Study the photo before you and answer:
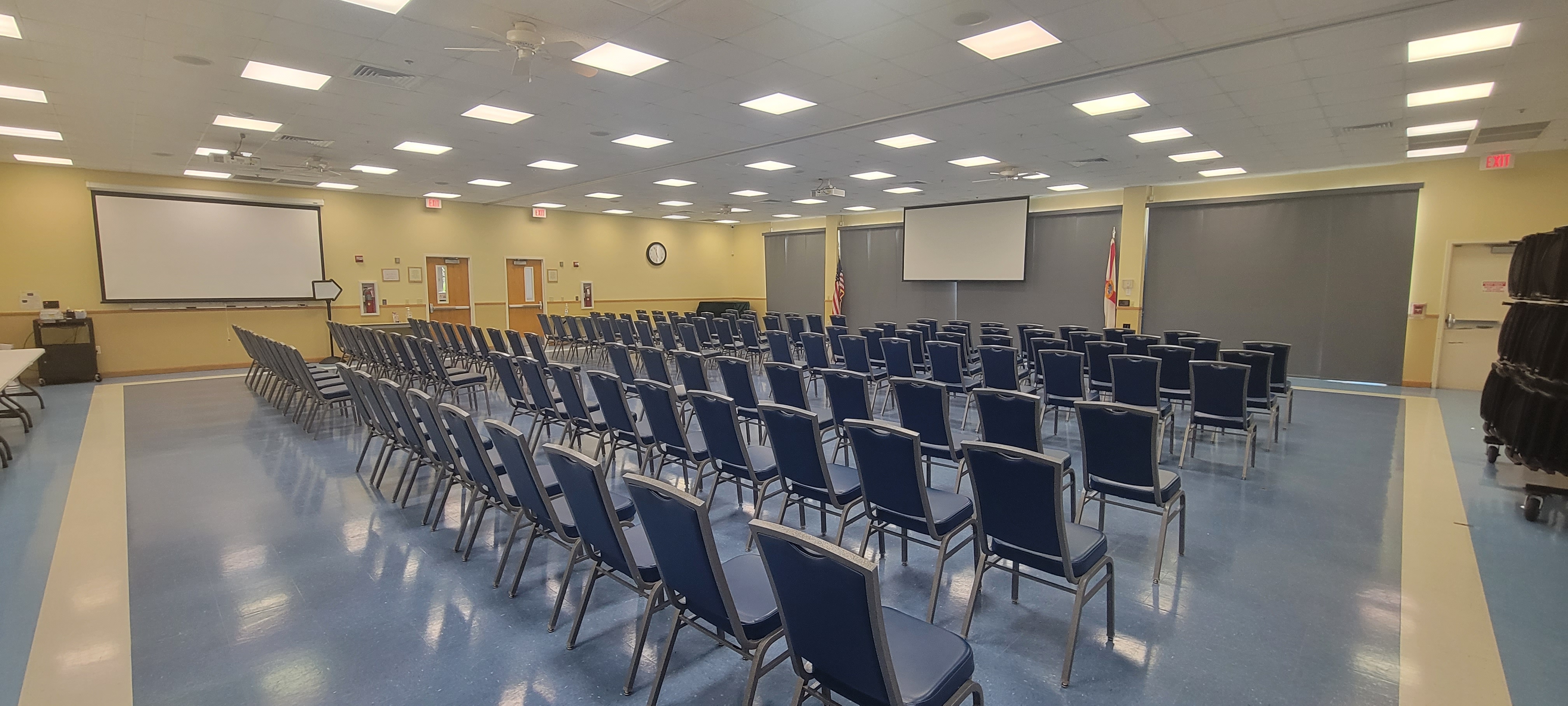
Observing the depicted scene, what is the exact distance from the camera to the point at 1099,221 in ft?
43.4

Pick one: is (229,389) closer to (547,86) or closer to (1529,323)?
(547,86)

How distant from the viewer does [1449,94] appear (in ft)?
19.7

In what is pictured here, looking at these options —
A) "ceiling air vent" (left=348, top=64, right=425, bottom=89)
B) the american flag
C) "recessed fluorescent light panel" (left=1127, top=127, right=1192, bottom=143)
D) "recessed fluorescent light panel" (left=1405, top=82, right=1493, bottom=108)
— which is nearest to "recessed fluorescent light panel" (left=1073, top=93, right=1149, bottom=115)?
"recessed fluorescent light panel" (left=1127, top=127, right=1192, bottom=143)

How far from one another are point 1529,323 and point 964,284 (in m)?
10.5

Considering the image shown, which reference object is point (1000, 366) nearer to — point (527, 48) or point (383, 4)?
point (527, 48)

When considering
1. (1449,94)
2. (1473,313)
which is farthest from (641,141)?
(1473,313)

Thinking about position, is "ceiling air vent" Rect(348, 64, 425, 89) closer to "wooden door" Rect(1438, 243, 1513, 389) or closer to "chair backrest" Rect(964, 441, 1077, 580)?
"chair backrest" Rect(964, 441, 1077, 580)

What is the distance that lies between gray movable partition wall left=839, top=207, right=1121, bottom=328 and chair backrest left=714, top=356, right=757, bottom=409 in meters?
10.5

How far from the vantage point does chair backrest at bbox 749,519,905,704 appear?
1578 mm

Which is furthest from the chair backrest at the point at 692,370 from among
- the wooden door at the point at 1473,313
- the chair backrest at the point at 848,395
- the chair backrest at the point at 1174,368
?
the wooden door at the point at 1473,313

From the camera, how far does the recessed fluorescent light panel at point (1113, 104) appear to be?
636cm

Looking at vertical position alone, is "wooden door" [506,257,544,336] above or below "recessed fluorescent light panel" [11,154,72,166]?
below

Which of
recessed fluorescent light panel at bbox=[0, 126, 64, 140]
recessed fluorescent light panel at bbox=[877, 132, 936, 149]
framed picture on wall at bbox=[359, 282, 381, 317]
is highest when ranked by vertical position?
recessed fluorescent light panel at bbox=[877, 132, 936, 149]

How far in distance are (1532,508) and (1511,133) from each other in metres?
5.83
